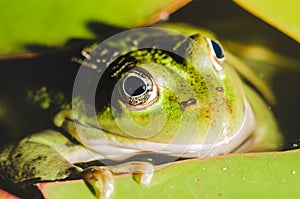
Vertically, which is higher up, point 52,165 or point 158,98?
point 158,98

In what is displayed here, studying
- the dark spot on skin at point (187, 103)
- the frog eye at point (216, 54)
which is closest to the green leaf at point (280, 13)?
the frog eye at point (216, 54)

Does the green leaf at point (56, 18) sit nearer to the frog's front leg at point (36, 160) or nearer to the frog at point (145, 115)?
the frog at point (145, 115)

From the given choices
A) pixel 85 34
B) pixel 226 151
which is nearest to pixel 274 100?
pixel 226 151

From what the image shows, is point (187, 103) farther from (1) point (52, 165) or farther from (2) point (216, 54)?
(1) point (52, 165)

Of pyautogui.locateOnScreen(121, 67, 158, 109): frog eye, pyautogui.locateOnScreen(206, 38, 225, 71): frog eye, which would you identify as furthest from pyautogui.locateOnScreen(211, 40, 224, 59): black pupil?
pyautogui.locateOnScreen(121, 67, 158, 109): frog eye

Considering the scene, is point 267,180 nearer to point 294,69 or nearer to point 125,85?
Result: point 125,85

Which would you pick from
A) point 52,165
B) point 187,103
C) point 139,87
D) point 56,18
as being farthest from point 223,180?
point 56,18
